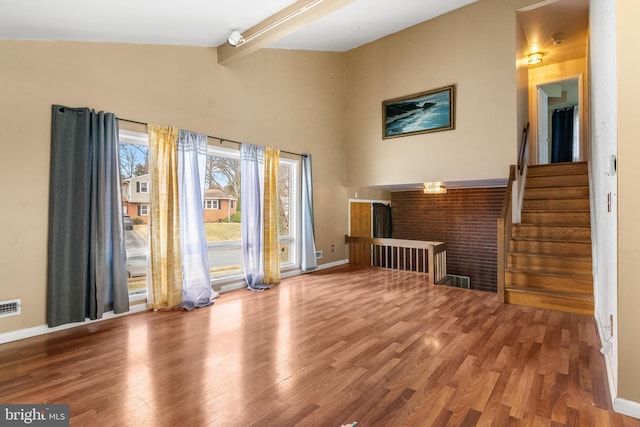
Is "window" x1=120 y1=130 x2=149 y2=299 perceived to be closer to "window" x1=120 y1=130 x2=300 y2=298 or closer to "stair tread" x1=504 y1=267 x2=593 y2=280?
"window" x1=120 y1=130 x2=300 y2=298

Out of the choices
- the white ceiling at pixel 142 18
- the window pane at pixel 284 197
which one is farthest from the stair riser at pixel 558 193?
the window pane at pixel 284 197

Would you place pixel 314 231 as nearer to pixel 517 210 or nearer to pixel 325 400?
pixel 517 210

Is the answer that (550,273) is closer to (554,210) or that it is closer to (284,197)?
(554,210)

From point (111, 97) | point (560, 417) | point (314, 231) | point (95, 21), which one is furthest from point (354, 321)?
point (95, 21)

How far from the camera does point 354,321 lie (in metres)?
3.40

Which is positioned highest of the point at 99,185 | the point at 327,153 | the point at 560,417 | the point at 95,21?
the point at 95,21

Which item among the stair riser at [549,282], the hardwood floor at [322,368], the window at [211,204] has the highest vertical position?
the window at [211,204]

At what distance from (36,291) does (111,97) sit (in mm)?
2083

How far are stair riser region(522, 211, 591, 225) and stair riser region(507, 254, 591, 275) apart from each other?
71 centimetres

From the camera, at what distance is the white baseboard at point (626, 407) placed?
184 centimetres

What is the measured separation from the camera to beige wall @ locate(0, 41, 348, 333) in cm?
288

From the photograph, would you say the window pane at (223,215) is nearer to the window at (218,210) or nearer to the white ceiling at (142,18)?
the window at (218,210)

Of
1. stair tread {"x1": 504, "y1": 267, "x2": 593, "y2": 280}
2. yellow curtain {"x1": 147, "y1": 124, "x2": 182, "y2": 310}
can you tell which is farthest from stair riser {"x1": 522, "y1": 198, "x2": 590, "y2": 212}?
yellow curtain {"x1": 147, "y1": 124, "x2": 182, "y2": 310}

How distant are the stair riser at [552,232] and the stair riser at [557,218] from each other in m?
0.21
